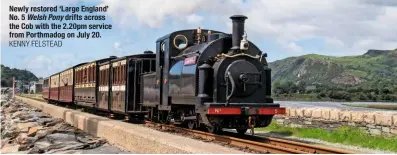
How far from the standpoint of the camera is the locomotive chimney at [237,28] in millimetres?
14666

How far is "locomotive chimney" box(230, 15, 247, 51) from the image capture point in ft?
48.1

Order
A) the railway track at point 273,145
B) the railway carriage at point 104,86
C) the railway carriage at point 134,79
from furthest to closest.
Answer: the railway carriage at point 104,86
the railway carriage at point 134,79
the railway track at point 273,145

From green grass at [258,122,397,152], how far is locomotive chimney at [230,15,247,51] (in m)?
4.96

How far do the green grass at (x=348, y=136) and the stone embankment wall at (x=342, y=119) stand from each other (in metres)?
0.24

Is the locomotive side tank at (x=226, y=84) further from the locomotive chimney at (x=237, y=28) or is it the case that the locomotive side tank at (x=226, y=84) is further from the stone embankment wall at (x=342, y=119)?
the stone embankment wall at (x=342, y=119)

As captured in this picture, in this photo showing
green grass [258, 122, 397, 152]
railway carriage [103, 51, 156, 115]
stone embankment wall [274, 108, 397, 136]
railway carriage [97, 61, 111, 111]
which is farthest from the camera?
railway carriage [97, 61, 111, 111]

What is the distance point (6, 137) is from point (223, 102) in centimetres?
1545

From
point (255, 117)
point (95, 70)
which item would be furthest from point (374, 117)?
point (95, 70)

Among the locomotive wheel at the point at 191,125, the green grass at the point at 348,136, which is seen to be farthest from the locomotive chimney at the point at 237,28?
the green grass at the point at 348,136

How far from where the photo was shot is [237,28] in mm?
14688

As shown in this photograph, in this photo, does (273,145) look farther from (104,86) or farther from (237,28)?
(104,86)

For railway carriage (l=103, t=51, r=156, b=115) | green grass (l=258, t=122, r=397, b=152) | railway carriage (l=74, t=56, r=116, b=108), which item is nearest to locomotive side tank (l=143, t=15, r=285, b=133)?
green grass (l=258, t=122, r=397, b=152)

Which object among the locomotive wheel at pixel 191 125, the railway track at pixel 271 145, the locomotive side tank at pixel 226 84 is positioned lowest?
the railway track at pixel 271 145

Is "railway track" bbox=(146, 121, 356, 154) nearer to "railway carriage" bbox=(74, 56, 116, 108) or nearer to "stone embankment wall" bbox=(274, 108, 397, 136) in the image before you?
"stone embankment wall" bbox=(274, 108, 397, 136)
